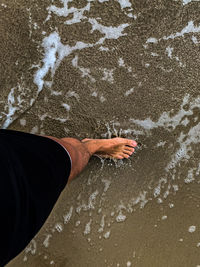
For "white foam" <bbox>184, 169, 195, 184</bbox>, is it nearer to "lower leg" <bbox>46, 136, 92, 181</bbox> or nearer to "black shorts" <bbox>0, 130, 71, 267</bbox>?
"lower leg" <bbox>46, 136, 92, 181</bbox>

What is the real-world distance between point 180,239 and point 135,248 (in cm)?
27

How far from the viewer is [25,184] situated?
1056 millimetres

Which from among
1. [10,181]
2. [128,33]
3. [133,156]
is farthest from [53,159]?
[128,33]

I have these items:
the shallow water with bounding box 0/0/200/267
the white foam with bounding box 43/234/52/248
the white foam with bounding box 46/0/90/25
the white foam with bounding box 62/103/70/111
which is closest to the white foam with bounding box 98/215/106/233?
the shallow water with bounding box 0/0/200/267

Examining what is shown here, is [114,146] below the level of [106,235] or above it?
above

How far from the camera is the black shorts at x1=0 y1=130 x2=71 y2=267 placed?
101cm

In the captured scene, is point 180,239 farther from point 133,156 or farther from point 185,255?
point 133,156

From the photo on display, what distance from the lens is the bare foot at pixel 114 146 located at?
1.63 m

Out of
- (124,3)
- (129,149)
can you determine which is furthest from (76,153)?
(124,3)

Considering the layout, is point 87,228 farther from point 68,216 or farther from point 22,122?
point 22,122

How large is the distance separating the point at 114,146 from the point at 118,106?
24cm

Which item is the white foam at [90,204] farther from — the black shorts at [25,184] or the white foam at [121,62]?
the white foam at [121,62]

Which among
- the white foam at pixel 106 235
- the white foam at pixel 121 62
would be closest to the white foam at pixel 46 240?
the white foam at pixel 106 235

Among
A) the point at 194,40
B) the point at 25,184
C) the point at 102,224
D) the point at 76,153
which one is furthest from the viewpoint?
the point at 102,224
